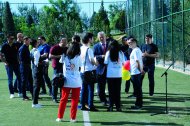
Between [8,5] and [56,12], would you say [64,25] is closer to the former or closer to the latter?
[8,5]

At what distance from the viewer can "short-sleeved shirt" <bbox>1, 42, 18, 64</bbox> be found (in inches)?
546

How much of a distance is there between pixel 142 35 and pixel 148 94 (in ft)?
61.6

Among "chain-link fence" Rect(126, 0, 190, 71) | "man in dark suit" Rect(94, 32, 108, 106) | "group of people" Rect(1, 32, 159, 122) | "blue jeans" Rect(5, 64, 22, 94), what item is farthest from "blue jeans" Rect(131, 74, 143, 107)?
"chain-link fence" Rect(126, 0, 190, 71)

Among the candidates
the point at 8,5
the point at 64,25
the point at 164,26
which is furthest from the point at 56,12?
the point at 164,26

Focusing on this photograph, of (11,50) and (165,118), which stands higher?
(11,50)

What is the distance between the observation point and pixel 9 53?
13922 mm

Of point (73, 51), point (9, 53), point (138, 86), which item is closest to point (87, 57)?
point (73, 51)

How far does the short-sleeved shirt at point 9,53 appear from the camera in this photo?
1388 cm

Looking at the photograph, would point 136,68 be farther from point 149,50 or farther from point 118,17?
point 118,17

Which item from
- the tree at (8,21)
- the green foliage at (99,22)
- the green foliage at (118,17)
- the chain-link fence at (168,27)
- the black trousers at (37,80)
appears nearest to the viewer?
the black trousers at (37,80)

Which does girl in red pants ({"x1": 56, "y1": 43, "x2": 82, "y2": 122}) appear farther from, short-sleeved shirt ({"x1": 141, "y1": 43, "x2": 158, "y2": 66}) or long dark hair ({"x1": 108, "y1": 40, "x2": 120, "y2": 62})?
short-sleeved shirt ({"x1": 141, "y1": 43, "x2": 158, "y2": 66})

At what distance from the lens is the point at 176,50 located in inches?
957

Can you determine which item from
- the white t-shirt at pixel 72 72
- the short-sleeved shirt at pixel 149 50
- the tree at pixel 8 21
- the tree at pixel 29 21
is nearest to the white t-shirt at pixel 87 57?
the white t-shirt at pixel 72 72

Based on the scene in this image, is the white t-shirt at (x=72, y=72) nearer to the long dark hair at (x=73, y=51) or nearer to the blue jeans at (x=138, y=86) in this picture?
the long dark hair at (x=73, y=51)
